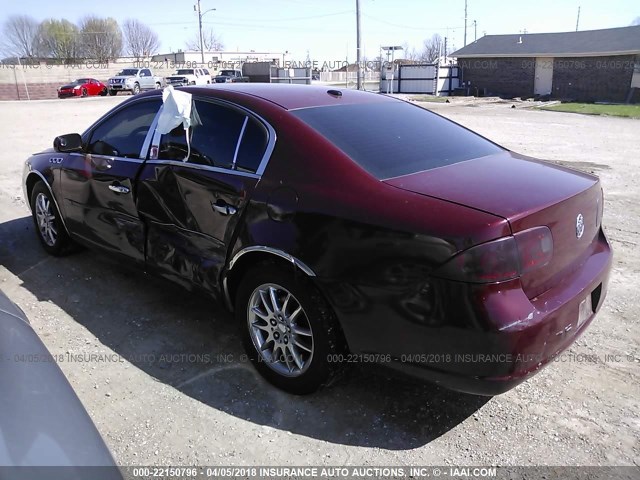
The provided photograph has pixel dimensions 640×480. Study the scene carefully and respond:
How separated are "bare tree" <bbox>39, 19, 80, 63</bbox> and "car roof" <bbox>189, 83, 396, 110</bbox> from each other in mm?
95974

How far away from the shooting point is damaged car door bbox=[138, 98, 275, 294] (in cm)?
317

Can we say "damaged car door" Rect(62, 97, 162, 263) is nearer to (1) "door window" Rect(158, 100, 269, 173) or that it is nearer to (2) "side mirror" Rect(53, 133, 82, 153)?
(2) "side mirror" Rect(53, 133, 82, 153)

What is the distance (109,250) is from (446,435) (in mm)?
2940

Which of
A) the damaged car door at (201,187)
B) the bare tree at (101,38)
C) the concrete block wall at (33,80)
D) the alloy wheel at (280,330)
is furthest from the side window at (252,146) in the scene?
the bare tree at (101,38)

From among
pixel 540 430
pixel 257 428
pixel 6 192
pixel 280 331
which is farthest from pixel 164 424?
pixel 6 192

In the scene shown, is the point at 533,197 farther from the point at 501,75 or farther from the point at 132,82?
the point at 132,82

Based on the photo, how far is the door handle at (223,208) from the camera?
124 inches

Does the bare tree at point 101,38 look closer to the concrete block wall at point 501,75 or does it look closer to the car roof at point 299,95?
the concrete block wall at point 501,75

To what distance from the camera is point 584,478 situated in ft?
8.07

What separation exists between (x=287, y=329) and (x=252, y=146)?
110 cm

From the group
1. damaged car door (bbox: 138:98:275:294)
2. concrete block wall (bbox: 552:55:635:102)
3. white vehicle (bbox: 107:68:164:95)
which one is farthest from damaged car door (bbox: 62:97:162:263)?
white vehicle (bbox: 107:68:164:95)

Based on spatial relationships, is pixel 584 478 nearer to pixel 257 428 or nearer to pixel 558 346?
pixel 558 346

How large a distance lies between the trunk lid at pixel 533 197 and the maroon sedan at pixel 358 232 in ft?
0.04

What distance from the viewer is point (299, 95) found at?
3.53 m
